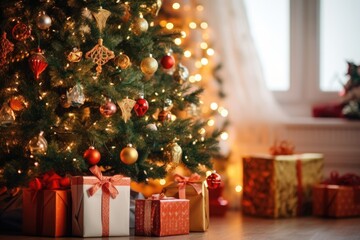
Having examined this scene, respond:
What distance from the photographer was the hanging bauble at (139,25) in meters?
3.59

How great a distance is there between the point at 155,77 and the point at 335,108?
1.70m

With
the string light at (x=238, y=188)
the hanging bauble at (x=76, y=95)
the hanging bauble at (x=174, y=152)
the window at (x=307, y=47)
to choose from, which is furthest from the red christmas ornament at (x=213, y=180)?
the window at (x=307, y=47)

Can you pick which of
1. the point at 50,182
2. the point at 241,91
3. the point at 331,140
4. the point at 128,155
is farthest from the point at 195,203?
the point at 331,140

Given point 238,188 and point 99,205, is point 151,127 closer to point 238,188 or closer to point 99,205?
point 99,205

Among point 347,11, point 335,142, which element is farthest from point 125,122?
point 347,11

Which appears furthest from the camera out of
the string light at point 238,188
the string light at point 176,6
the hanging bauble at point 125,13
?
Answer: the string light at point 238,188

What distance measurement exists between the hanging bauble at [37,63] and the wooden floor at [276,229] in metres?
0.72

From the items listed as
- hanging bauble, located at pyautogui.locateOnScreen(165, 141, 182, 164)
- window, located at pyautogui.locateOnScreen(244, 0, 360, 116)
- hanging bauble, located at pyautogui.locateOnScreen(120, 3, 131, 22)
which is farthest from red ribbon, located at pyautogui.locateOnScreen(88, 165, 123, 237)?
window, located at pyautogui.locateOnScreen(244, 0, 360, 116)

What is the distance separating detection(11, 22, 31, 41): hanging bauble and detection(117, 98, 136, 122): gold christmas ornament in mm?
512

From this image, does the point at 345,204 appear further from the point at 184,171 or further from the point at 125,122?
the point at 125,122

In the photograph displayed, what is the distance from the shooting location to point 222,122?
4852mm

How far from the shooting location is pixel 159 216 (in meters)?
3.32

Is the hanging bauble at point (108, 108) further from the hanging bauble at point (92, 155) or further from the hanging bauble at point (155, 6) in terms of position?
the hanging bauble at point (155, 6)

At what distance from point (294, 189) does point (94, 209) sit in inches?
62.0
